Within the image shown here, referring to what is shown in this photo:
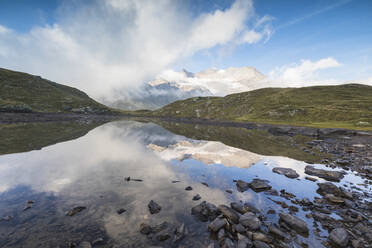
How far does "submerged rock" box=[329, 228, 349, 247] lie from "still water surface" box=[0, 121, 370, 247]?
0.64m

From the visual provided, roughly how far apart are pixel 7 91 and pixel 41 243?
707 ft

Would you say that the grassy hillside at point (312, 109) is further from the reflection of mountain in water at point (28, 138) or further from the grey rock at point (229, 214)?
the reflection of mountain in water at point (28, 138)

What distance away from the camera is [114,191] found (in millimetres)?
15938

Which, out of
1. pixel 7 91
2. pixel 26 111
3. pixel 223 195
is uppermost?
pixel 7 91

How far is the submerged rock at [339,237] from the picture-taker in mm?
9657

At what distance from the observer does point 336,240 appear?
9859mm

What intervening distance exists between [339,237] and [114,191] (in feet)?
59.1

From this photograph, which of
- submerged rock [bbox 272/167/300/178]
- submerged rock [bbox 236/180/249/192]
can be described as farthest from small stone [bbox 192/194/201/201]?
submerged rock [bbox 272/167/300/178]

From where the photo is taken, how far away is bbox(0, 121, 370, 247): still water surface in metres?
10.2

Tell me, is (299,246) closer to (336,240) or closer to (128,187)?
(336,240)

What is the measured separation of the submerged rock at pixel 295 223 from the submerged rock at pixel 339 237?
133cm

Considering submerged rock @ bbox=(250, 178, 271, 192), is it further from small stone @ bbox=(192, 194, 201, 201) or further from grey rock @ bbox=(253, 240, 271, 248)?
grey rock @ bbox=(253, 240, 271, 248)

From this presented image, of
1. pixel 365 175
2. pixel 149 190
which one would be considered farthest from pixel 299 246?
pixel 365 175

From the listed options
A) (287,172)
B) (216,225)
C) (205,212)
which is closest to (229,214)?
(216,225)
